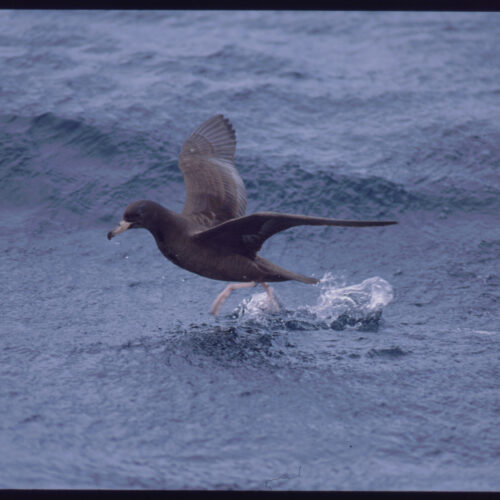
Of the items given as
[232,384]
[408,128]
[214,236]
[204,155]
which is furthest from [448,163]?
[232,384]

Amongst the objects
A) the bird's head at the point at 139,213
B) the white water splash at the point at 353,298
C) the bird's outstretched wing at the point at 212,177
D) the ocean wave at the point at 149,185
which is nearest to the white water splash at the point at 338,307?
the white water splash at the point at 353,298

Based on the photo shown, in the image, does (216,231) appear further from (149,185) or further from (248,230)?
(149,185)

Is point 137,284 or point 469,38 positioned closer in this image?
point 137,284

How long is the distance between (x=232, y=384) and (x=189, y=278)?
7.00ft

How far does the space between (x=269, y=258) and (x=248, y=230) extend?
166cm

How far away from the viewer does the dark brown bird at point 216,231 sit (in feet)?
18.5

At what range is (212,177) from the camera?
667cm

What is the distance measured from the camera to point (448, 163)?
882cm

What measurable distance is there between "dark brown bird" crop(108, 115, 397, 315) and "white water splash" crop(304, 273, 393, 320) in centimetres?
45

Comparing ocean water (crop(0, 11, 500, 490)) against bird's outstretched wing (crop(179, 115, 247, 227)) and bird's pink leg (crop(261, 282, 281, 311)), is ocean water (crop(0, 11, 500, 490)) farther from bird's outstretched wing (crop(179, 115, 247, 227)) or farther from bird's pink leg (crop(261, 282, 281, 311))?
bird's outstretched wing (crop(179, 115, 247, 227))

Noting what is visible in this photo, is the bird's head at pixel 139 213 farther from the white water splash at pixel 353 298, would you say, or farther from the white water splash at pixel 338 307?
the white water splash at pixel 353 298

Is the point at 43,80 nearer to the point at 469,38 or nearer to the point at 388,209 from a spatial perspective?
the point at 388,209

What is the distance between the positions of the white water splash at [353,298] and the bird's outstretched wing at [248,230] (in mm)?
752

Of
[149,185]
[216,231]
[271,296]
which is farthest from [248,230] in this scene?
[149,185]
